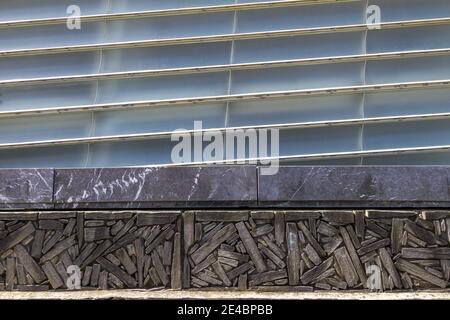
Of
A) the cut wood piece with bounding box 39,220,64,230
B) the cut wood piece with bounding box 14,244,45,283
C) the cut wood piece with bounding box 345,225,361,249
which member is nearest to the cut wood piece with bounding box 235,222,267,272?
the cut wood piece with bounding box 345,225,361,249

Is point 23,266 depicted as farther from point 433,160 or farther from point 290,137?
point 433,160

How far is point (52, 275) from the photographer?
5.61m

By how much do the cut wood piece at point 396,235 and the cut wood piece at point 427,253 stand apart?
0.07 meters

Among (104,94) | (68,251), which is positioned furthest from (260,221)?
(104,94)

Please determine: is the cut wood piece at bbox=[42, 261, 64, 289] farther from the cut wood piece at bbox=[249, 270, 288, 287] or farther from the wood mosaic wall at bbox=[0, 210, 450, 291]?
the cut wood piece at bbox=[249, 270, 288, 287]

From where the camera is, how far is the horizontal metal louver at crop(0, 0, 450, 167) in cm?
700

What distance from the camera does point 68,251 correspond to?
5.63m

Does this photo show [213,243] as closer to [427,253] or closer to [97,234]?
[97,234]

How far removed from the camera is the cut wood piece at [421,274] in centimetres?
550

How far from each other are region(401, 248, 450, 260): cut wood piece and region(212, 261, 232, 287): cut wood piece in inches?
68.9

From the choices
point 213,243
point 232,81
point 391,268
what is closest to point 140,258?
point 213,243

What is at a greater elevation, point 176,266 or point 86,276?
point 176,266

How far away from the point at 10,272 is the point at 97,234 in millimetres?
960

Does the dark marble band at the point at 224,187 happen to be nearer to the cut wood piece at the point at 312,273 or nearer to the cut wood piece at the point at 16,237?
the cut wood piece at the point at 16,237
